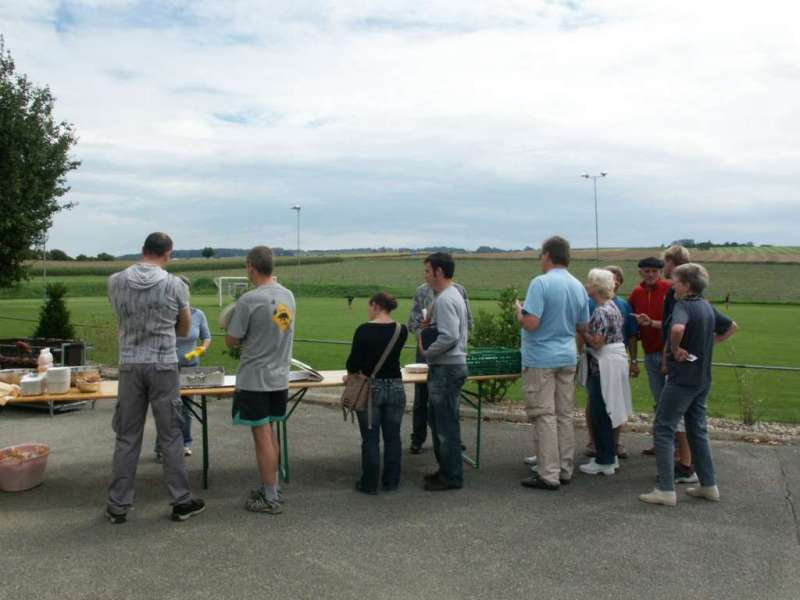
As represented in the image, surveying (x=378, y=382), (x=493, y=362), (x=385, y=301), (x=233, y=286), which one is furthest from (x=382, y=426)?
(x=233, y=286)

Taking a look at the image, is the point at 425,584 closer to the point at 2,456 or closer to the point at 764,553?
the point at 764,553

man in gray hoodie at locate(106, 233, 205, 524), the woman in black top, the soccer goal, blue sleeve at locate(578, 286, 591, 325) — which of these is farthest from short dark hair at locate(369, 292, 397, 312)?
the soccer goal

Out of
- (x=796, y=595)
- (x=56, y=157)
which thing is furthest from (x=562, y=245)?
(x=56, y=157)

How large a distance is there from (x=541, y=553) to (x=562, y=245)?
243 centimetres

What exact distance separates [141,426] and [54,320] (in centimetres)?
863

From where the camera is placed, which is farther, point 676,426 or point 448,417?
point 448,417

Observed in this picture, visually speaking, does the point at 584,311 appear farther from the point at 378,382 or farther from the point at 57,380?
the point at 57,380

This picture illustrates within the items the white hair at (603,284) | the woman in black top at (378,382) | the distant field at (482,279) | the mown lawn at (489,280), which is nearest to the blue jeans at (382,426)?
the woman in black top at (378,382)

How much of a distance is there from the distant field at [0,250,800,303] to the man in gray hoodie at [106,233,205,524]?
37954 mm

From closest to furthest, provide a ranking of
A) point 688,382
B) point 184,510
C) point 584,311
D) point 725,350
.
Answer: point 184,510
point 688,382
point 584,311
point 725,350

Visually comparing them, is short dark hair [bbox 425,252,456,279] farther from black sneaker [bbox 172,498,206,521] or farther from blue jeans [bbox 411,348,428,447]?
black sneaker [bbox 172,498,206,521]

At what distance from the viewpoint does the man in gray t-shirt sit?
470cm

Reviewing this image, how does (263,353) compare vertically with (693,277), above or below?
below

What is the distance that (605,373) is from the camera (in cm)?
576
